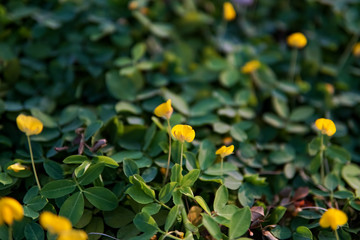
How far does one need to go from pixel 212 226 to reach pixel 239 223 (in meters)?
0.09

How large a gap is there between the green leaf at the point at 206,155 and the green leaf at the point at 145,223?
31cm

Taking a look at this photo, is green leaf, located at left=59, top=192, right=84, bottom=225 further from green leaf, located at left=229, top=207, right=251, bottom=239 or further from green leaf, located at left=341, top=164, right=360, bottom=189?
green leaf, located at left=341, top=164, right=360, bottom=189

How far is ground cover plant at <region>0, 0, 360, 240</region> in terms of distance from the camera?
1.32 meters

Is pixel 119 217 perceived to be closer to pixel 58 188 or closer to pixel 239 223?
pixel 58 188

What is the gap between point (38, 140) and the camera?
1.54 metres

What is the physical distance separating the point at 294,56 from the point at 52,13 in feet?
4.55

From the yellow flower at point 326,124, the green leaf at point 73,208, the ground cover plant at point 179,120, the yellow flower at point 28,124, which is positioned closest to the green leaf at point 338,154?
the ground cover plant at point 179,120

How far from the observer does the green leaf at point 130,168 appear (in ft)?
4.49

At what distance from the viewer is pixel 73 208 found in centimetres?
128

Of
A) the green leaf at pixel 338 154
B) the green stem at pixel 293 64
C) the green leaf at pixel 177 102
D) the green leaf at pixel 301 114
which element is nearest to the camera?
the green leaf at pixel 338 154

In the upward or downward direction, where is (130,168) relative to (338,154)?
upward

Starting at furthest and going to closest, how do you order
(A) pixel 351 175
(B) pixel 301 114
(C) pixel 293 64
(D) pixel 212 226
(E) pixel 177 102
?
(C) pixel 293 64
(B) pixel 301 114
(E) pixel 177 102
(A) pixel 351 175
(D) pixel 212 226

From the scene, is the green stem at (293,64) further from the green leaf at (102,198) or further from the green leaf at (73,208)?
the green leaf at (73,208)

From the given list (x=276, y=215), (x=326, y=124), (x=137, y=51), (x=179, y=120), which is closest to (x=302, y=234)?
(x=276, y=215)
